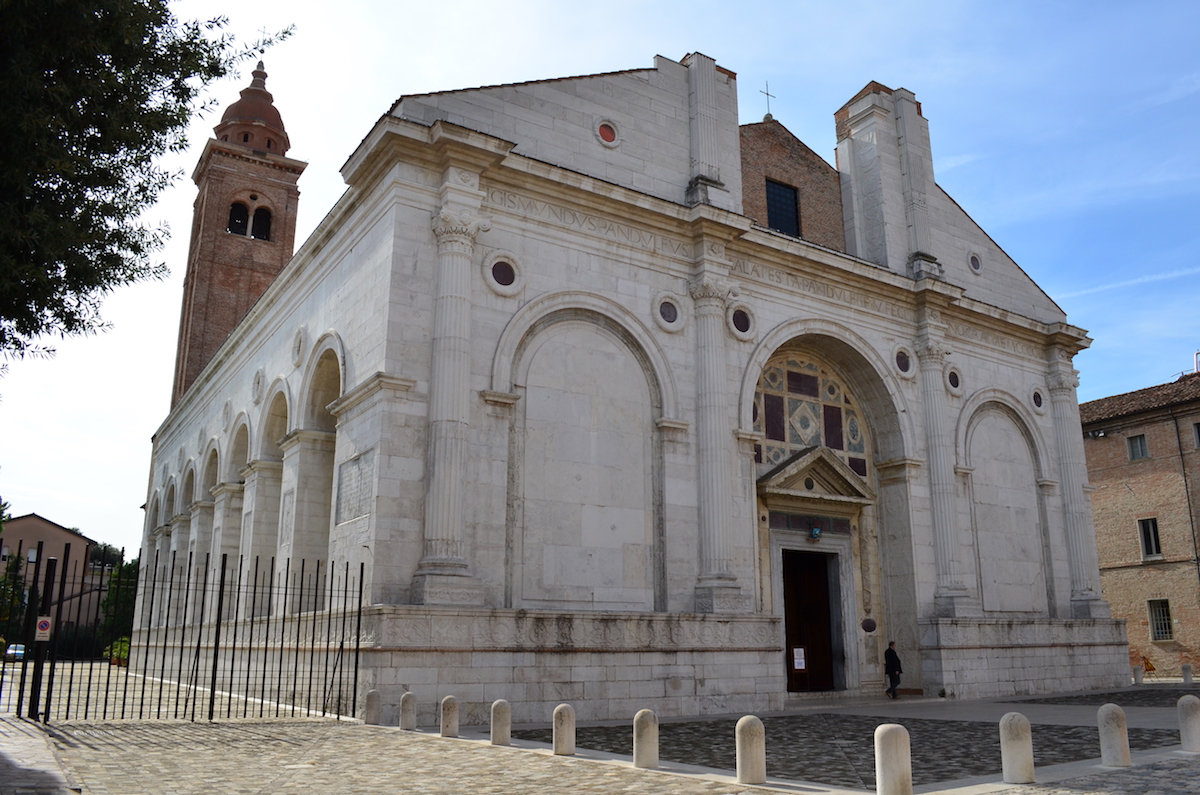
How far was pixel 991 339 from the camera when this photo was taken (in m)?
23.9

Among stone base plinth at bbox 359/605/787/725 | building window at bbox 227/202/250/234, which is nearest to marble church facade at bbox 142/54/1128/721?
stone base plinth at bbox 359/605/787/725

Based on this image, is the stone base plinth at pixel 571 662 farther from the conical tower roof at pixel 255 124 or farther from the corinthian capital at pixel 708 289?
the conical tower roof at pixel 255 124

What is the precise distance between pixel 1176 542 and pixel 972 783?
2990 centimetres

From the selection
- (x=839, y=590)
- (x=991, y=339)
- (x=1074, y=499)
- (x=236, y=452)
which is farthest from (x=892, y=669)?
(x=236, y=452)

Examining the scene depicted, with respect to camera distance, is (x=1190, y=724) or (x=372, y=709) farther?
(x=372, y=709)

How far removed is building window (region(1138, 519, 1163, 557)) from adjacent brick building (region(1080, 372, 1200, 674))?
36 mm

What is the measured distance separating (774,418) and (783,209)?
551 cm

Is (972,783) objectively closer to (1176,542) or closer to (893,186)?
(893,186)

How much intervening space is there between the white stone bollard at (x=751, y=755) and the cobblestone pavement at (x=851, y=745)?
28.6 inches

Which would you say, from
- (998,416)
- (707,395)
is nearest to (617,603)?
(707,395)

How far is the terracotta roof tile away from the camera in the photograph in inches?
1278

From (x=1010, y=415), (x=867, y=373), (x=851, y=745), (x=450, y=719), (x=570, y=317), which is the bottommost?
(x=851, y=745)

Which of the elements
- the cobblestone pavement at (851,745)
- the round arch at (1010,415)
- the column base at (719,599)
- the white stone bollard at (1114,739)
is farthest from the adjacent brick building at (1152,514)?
the white stone bollard at (1114,739)

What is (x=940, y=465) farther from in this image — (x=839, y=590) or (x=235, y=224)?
Answer: (x=235, y=224)
